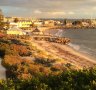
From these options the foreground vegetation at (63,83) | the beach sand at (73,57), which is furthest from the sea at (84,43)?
the foreground vegetation at (63,83)

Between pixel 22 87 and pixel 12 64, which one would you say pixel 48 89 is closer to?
pixel 22 87

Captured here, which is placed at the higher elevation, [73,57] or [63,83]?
[63,83]

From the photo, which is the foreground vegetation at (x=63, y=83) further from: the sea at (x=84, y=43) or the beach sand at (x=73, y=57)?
the sea at (x=84, y=43)

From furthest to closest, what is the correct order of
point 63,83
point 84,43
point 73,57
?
point 84,43
point 73,57
point 63,83

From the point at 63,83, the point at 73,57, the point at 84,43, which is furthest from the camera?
the point at 84,43

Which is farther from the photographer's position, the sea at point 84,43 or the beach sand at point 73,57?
the sea at point 84,43

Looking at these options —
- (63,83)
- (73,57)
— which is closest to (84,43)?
(73,57)

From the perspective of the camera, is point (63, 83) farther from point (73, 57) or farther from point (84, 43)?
point (84, 43)

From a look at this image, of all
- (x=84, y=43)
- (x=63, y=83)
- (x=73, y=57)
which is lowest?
(x=84, y=43)

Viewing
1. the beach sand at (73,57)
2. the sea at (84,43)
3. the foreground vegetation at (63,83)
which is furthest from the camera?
the sea at (84,43)

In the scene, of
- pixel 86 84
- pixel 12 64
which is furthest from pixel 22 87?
pixel 12 64

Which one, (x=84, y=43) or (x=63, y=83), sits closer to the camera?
(x=63, y=83)
